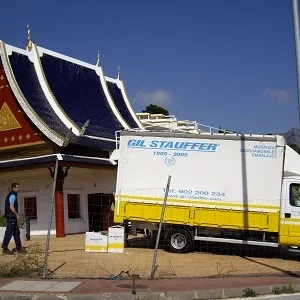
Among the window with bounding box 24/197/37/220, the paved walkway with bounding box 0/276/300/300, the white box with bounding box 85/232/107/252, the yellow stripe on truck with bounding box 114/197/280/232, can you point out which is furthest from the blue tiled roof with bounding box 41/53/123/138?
the paved walkway with bounding box 0/276/300/300

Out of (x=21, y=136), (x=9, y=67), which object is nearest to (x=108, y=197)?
(x=21, y=136)

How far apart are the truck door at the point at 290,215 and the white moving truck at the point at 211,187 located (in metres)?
0.03

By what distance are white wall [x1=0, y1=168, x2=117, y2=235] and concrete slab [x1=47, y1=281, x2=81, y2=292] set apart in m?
12.7

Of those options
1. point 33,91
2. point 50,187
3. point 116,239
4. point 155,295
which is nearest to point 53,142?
point 50,187

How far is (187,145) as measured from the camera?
1590 cm

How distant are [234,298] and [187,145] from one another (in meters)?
7.09

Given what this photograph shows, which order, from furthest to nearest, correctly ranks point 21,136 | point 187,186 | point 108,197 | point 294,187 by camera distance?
1. point 108,197
2. point 21,136
3. point 187,186
4. point 294,187

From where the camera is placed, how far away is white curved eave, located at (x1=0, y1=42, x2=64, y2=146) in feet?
67.7

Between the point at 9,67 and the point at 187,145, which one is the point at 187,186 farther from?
the point at 9,67

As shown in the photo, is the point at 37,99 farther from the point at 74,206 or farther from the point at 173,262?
the point at 173,262

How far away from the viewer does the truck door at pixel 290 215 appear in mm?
14500

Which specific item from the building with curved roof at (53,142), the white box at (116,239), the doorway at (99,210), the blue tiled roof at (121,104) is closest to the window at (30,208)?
the building with curved roof at (53,142)

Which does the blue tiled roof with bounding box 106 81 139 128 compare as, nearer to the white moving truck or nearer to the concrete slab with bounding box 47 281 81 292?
the white moving truck

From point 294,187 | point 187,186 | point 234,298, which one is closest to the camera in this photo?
point 234,298
